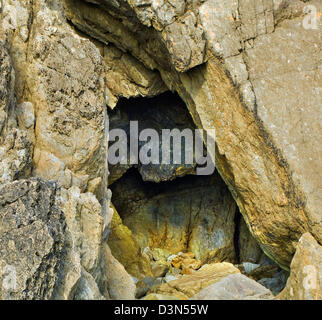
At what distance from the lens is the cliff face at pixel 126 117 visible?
4.49m

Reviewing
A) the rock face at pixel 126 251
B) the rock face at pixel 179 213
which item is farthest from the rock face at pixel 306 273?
the rock face at pixel 179 213

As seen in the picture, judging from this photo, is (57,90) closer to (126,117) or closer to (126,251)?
(126,251)

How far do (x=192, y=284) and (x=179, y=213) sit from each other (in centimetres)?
601

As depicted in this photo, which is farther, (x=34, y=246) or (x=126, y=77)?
(x=126, y=77)

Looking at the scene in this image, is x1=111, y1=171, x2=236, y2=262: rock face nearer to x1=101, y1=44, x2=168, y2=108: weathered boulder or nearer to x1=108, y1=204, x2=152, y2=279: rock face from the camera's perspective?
x1=108, y1=204, x2=152, y2=279: rock face

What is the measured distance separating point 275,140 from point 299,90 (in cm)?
122

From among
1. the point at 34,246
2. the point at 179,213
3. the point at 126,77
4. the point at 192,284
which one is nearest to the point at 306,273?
the point at 192,284

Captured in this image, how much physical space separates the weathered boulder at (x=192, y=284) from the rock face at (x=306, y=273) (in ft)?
6.96

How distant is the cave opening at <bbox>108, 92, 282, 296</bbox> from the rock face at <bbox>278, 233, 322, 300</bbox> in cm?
611

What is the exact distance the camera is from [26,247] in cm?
390

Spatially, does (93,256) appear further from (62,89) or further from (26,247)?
(62,89)

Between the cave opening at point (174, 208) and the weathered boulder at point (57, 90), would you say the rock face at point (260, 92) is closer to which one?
the weathered boulder at point (57, 90)

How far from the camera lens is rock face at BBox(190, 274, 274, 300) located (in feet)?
22.9

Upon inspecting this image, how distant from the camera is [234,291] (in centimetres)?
720
